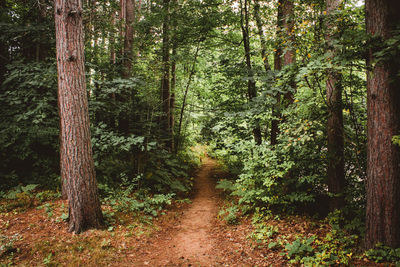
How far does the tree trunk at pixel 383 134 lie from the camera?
3.55 m

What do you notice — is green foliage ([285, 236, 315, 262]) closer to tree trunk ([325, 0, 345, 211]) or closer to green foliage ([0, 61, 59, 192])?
tree trunk ([325, 0, 345, 211])

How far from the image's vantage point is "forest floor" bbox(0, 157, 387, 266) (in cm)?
447

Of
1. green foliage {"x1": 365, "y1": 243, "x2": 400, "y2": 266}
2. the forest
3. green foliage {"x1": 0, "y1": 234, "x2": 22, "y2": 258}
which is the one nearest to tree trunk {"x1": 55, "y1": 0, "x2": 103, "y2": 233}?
the forest

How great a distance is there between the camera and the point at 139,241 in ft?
18.3

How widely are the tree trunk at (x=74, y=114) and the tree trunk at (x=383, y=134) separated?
605 cm

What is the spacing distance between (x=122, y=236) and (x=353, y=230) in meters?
5.54

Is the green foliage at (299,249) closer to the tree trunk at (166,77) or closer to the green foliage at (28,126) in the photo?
the tree trunk at (166,77)

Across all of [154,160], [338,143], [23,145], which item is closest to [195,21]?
[154,160]

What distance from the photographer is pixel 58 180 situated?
7.68 meters

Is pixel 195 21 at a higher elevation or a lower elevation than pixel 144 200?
higher

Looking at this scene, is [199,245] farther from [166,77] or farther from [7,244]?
[166,77]

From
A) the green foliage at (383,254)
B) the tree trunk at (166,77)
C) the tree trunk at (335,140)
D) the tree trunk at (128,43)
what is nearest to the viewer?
the green foliage at (383,254)

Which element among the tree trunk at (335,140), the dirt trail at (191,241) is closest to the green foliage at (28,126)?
the dirt trail at (191,241)

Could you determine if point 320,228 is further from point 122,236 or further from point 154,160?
point 154,160
